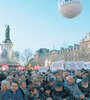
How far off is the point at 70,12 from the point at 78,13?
0.51m

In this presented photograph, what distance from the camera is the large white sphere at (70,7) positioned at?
29.9 ft

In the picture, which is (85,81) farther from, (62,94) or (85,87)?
(62,94)

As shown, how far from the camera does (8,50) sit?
1911 inches

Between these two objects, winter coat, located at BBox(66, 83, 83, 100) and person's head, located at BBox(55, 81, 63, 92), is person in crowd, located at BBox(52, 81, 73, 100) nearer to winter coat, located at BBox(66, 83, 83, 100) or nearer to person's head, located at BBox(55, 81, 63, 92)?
person's head, located at BBox(55, 81, 63, 92)

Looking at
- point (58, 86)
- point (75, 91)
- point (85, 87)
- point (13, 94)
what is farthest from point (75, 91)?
point (13, 94)

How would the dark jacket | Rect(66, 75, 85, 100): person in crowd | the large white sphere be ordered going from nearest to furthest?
the dark jacket < Rect(66, 75, 85, 100): person in crowd < the large white sphere

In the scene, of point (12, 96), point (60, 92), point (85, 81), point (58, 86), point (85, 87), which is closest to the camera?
point (12, 96)

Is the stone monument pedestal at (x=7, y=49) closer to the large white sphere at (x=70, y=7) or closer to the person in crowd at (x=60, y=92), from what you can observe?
the large white sphere at (x=70, y=7)

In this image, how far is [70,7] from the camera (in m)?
9.21

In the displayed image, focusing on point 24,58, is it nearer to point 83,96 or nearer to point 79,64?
point 79,64

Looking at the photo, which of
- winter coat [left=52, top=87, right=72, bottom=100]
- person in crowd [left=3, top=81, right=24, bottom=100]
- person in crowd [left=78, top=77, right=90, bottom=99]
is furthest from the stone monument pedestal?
person in crowd [left=3, top=81, right=24, bottom=100]

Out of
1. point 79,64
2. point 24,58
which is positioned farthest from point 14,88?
point 24,58

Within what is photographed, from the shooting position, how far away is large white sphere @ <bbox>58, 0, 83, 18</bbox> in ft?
29.9

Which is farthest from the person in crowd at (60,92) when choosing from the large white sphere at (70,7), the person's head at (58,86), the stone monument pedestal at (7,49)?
the stone monument pedestal at (7,49)
